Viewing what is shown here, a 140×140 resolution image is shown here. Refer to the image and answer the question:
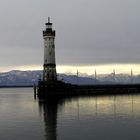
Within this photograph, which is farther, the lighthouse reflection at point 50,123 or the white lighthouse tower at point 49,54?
the white lighthouse tower at point 49,54

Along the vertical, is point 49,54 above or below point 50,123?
above

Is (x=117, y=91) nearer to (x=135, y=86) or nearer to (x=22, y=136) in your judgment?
(x=135, y=86)

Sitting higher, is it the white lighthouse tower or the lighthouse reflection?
the white lighthouse tower

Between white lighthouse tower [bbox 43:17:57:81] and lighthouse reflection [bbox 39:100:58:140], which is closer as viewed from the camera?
lighthouse reflection [bbox 39:100:58:140]

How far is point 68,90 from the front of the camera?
114 m

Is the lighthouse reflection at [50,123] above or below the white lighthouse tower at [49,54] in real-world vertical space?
below

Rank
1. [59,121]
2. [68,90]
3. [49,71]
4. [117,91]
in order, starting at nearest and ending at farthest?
1. [59,121]
2. [49,71]
3. [68,90]
4. [117,91]

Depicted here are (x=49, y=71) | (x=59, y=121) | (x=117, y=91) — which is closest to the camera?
(x=59, y=121)

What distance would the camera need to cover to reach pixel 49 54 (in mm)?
104625

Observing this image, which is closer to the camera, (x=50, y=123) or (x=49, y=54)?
(x=50, y=123)

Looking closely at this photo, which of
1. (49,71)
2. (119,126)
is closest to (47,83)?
(49,71)

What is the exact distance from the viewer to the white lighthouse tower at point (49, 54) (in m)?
104

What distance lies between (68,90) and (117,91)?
31345 millimetres

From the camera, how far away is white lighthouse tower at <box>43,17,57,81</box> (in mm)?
104250
